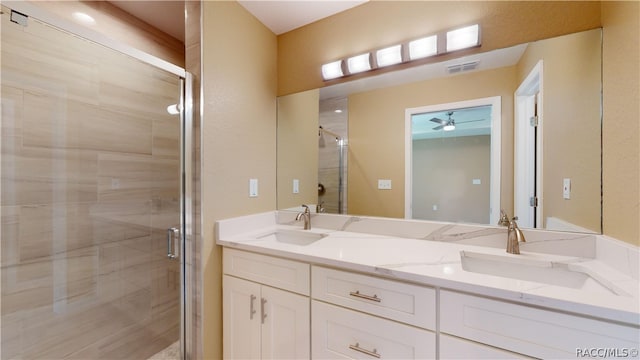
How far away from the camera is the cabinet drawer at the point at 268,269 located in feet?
3.76

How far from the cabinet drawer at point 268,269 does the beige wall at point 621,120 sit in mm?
1274

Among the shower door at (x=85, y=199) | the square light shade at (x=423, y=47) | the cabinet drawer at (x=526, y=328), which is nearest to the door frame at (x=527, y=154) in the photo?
the square light shade at (x=423, y=47)

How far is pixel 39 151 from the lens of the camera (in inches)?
52.4

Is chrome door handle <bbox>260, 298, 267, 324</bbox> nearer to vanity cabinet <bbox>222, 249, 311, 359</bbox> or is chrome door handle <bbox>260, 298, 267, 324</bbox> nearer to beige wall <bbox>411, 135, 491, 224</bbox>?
→ vanity cabinet <bbox>222, 249, 311, 359</bbox>

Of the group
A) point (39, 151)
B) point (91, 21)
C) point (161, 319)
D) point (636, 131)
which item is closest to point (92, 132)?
point (39, 151)

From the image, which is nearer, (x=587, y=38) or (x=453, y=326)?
(x=453, y=326)

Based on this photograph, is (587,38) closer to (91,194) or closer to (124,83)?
(124,83)

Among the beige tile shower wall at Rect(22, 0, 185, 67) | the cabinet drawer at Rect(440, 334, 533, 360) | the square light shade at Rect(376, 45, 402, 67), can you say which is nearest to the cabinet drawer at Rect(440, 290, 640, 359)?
the cabinet drawer at Rect(440, 334, 533, 360)

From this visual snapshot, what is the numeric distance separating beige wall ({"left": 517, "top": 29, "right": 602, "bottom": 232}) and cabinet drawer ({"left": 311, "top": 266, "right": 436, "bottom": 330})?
33.4 inches

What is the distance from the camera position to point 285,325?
46.4 inches

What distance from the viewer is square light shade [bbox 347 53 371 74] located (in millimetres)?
1567

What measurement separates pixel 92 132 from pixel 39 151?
0.90 feet

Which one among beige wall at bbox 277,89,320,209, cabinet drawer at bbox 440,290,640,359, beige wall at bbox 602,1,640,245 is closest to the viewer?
cabinet drawer at bbox 440,290,640,359

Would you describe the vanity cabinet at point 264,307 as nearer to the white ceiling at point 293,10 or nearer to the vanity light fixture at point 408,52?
the vanity light fixture at point 408,52
